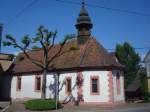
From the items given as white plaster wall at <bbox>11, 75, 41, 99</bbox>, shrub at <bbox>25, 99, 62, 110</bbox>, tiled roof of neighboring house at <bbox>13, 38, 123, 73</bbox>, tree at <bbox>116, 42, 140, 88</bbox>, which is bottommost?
shrub at <bbox>25, 99, 62, 110</bbox>

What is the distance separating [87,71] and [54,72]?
225 inches

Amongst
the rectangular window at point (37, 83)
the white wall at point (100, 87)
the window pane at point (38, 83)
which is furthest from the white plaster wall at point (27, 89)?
the white wall at point (100, 87)

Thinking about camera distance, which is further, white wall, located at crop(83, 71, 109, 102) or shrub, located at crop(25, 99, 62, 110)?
white wall, located at crop(83, 71, 109, 102)

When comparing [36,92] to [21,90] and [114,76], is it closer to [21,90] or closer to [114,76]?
[21,90]

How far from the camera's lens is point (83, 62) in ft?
104

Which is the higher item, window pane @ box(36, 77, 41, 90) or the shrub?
window pane @ box(36, 77, 41, 90)

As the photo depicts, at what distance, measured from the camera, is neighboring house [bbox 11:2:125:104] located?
30.5 metres

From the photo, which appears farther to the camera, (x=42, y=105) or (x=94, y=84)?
(x=94, y=84)

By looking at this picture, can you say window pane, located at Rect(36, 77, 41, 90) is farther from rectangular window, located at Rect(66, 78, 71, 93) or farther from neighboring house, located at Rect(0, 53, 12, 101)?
neighboring house, located at Rect(0, 53, 12, 101)

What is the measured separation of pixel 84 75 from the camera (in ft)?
102

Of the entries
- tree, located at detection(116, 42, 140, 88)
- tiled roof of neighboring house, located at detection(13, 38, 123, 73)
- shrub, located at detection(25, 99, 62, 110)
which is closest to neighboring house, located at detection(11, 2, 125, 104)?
tiled roof of neighboring house, located at detection(13, 38, 123, 73)

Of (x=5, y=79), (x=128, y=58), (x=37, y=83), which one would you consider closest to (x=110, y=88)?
(x=37, y=83)

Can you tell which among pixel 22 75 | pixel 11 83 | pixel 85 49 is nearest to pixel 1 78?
pixel 11 83

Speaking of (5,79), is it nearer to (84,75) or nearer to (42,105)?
(84,75)
